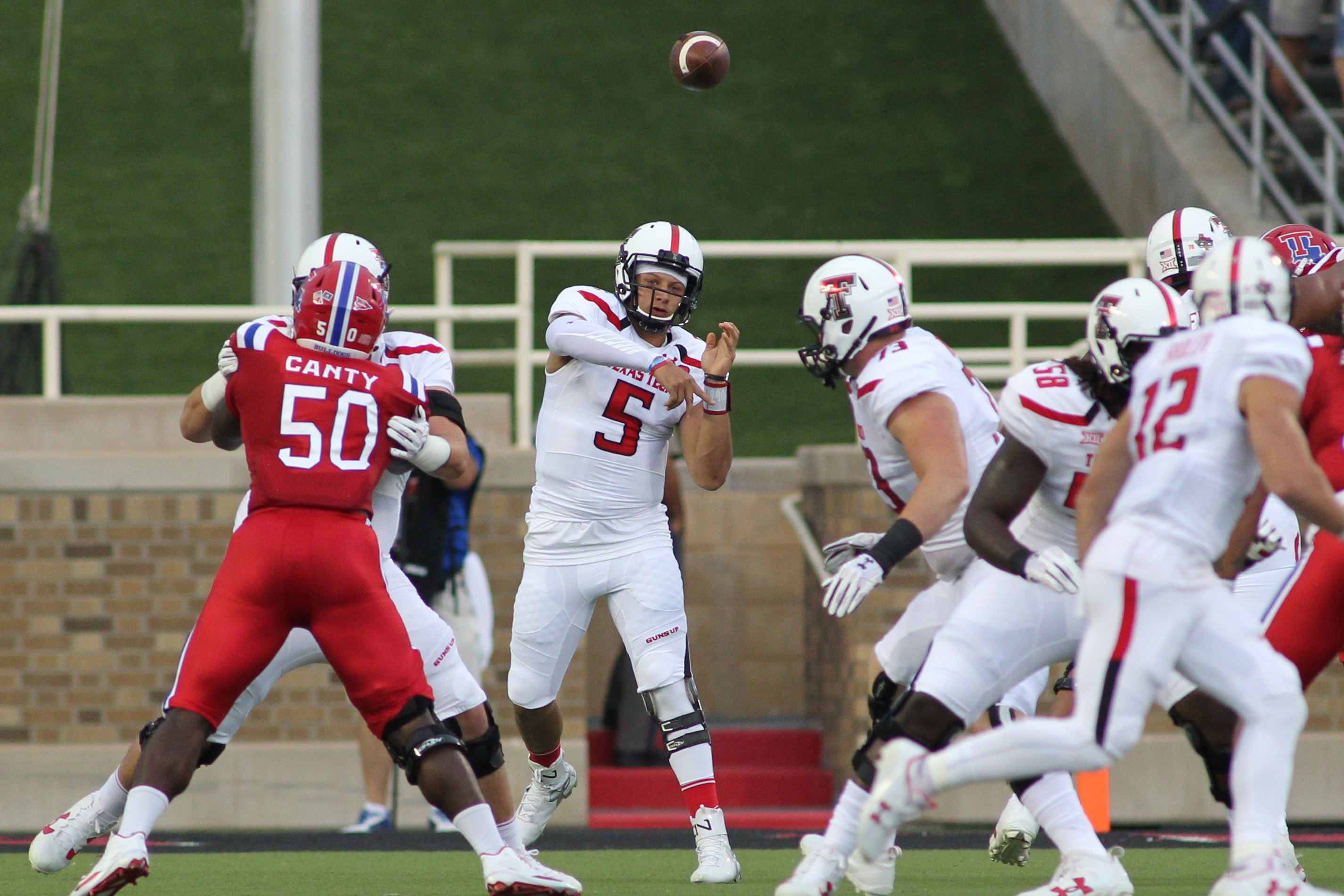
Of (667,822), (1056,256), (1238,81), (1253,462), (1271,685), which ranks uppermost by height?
(1238,81)

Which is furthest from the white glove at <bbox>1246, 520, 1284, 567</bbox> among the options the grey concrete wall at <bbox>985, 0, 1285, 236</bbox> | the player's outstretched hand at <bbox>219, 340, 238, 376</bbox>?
the grey concrete wall at <bbox>985, 0, 1285, 236</bbox>

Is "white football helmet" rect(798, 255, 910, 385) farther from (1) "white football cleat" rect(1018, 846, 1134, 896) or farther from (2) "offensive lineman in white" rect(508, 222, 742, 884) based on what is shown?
(1) "white football cleat" rect(1018, 846, 1134, 896)

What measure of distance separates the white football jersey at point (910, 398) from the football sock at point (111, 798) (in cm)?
248

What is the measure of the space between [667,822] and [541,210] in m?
9.08

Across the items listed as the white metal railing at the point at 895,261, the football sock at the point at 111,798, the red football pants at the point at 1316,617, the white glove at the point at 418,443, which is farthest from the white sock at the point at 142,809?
the white metal railing at the point at 895,261

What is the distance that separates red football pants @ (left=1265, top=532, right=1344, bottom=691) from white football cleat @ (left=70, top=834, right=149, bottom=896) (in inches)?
127

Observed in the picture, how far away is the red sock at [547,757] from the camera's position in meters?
7.15

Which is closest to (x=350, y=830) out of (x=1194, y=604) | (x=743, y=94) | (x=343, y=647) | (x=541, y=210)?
(x=343, y=647)

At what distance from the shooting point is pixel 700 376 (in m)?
7.02

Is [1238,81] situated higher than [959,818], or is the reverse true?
[1238,81]

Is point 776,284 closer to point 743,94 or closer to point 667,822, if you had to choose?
point 743,94

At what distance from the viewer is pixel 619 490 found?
700 cm

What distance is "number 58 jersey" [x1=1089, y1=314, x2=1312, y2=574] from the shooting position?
469cm

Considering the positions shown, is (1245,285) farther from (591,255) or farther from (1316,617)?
(591,255)
